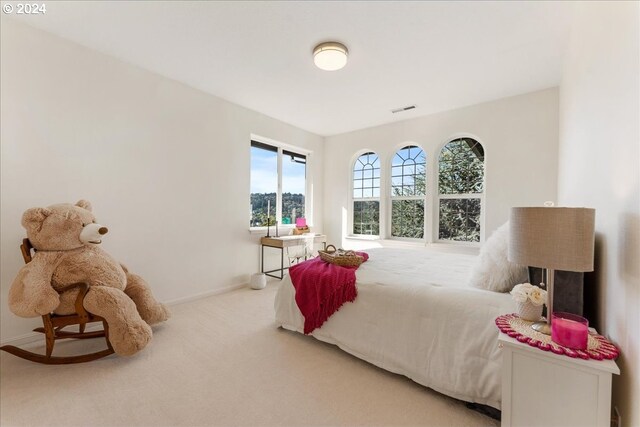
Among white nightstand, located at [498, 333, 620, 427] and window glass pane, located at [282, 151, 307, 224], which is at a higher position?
window glass pane, located at [282, 151, 307, 224]

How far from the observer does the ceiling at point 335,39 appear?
77.4 inches

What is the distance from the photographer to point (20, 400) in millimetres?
1477

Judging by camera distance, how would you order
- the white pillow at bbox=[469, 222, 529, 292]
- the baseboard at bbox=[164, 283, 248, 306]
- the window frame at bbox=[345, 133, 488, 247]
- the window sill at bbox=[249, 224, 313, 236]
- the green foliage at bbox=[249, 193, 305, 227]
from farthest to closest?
the green foliage at bbox=[249, 193, 305, 227] < the window sill at bbox=[249, 224, 313, 236] < the window frame at bbox=[345, 133, 488, 247] < the baseboard at bbox=[164, 283, 248, 306] < the white pillow at bbox=[469, 222, 529, 292]

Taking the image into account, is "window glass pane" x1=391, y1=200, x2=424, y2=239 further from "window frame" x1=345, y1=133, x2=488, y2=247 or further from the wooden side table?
the wooden side table

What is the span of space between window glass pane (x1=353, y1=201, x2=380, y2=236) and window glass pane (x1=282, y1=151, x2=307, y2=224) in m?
1.04

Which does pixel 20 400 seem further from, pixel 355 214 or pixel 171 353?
pixel 355 214

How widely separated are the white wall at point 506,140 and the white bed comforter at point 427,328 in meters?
1.87

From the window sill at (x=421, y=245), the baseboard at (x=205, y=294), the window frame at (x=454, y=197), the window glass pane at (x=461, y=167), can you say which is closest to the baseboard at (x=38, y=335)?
the baseboard at (x=205, y=294)

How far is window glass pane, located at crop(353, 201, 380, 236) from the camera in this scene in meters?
4.82

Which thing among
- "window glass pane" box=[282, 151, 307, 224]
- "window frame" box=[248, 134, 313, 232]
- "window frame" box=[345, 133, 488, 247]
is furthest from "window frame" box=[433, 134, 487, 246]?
"window glass pane" box=[282, 151, 307, 224]

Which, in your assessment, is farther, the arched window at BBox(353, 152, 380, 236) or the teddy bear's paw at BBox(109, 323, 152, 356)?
the arched window at BBox(353, 152, 380, 236)

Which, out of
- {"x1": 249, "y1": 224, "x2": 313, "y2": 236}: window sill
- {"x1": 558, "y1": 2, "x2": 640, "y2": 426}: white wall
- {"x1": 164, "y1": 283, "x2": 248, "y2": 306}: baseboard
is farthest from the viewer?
{"x1": 249, "y1": 224, "x2": 313, "y2": 236}: window sill

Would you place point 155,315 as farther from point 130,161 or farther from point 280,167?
point 280,167

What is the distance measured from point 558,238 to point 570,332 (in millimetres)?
379
